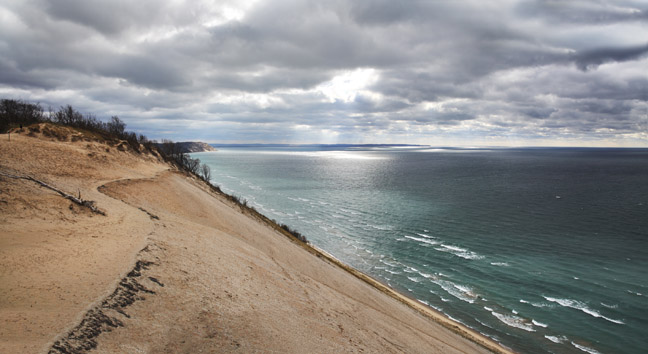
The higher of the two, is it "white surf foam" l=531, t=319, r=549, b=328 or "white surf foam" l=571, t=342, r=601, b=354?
"white surf foam" l=531, t=319, r=549, b=328

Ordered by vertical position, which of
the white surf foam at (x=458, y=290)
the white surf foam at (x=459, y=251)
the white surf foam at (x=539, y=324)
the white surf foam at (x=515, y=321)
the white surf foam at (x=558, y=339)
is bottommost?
the white surf foam at (x=558, y=339)

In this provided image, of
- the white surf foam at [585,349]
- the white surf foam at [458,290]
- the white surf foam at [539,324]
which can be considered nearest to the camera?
the white surf foam at [585,349]

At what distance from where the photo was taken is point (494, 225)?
4956 cm

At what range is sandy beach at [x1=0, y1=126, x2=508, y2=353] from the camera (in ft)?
29.8

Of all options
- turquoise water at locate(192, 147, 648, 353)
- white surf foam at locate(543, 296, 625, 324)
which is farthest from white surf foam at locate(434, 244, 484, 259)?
white surf foam at locate(543, 296, 625, 324)

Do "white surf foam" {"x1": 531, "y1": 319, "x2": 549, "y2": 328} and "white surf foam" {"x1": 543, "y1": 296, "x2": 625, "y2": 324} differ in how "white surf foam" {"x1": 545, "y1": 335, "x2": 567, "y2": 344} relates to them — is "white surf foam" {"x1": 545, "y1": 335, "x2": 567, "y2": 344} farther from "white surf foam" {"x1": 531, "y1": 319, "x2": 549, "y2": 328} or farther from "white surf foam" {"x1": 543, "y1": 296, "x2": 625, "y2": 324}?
"white surf foam" {"x1": 543, "y1": 296, "x2": 625, "y2": 324}

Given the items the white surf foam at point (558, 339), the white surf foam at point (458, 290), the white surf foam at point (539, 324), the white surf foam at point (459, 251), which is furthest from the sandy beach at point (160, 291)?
the white surf foam at point (459, 251)

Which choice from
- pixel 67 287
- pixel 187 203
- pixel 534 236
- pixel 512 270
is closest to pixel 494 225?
pixel 534 236

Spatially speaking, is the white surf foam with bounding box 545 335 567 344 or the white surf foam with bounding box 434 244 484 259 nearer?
the white surf foam with bounding box 545 335 567 344

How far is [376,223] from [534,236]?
22535 mm

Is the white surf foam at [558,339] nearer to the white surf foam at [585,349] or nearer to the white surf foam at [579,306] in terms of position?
the white surf foam at [585,349]

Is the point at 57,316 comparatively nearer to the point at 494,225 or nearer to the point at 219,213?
the point at 219,213

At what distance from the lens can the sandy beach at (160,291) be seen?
909 centimetres

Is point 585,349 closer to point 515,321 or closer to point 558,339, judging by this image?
point 558,339
